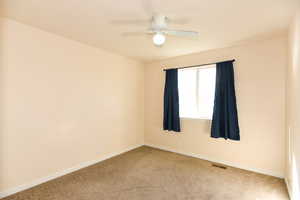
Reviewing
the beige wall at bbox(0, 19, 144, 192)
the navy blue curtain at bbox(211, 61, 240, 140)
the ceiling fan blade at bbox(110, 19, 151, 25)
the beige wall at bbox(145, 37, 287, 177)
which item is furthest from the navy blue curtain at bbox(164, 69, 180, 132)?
the ceiling fan blade at bbox(110, 19, 151, 25)

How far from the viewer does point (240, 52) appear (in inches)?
116

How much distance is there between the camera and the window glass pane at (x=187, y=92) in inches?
145

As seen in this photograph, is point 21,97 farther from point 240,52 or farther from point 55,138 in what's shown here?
point 240,52

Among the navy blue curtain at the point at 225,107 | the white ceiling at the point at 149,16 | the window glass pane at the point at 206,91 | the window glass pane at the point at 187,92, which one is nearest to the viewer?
the white ceiling at the point at 149,16

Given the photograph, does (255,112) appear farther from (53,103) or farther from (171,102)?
(53,103)

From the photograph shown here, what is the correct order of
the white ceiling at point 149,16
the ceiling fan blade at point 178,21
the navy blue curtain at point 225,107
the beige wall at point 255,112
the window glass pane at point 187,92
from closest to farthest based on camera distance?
the white ceiling at point 149,16
the ceiling fan blade at point 178,21
the beige wall at point 255,112
the navy blue curtain at point 225,107
the window glass pane at point 187,92

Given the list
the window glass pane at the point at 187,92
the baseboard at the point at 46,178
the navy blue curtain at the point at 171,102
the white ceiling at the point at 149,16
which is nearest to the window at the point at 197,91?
the window glass pane at the point at 187,92

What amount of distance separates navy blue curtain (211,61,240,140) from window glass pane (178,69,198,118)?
613mm

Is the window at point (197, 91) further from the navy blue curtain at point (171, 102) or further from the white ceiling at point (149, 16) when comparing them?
the white ceiling at point (149, 16)

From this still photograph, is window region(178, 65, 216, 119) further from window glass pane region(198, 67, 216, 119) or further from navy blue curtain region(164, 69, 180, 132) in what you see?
navy blue curtain region(164, 69, 180, 132)

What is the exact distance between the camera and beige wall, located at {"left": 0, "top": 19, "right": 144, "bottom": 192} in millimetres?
2109

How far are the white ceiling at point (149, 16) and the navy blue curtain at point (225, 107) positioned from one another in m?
0.56

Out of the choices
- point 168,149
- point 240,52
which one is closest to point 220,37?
point 240,52

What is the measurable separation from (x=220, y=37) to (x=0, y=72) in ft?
10.7
